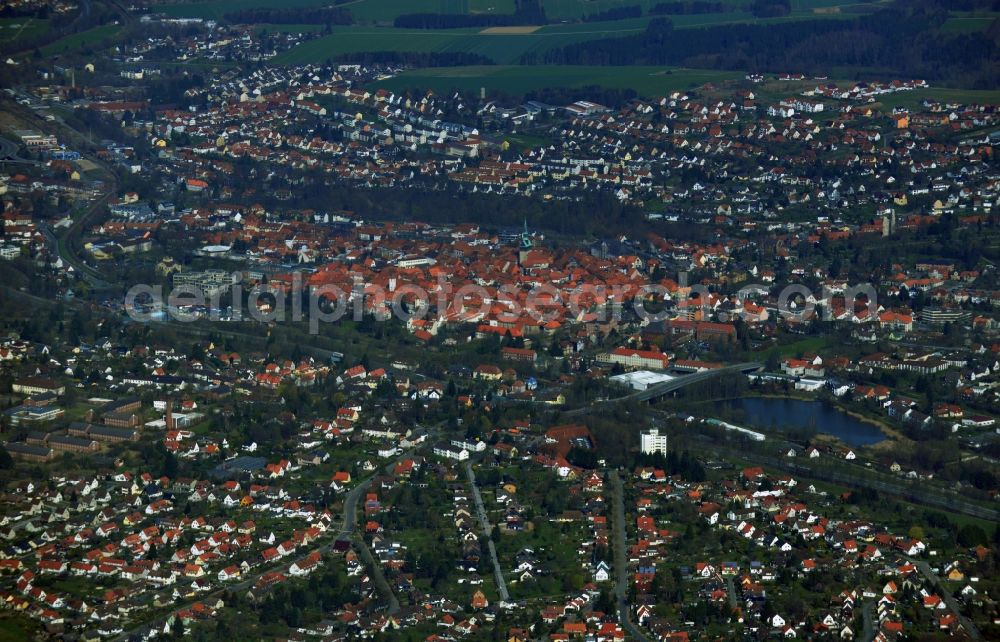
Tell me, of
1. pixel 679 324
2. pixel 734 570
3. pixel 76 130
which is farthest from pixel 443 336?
pixel 76 130

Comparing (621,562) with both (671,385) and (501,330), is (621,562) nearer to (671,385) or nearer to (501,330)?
(671,385)

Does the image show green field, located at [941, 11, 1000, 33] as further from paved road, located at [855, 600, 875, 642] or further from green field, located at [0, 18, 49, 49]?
paved road, located at [855, 600, 875, 642]

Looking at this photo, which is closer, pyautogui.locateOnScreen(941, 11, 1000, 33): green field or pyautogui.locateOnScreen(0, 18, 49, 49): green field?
pyautogui.locateOnScreen(0, 18, 49, 49): green field

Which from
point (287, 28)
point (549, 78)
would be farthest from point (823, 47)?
point (287, 28)

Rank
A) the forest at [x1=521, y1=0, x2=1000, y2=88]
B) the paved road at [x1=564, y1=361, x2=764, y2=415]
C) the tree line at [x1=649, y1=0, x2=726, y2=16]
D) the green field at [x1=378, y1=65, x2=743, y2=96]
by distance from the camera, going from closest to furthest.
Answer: the paved road at [x1=564, y1=361, x2=764, y2=415]
the green field at [x1=378, y1=65, x2=743, y2=96]
the forest at [x1=521, y1=0, x2=1000, y2=88]
the tree line at [x1=649, y1=0, x2=726, y2=16]

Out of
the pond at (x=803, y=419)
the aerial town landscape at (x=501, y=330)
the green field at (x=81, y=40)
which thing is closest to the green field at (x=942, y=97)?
the aerial town landscape at (x=501, y=330)
